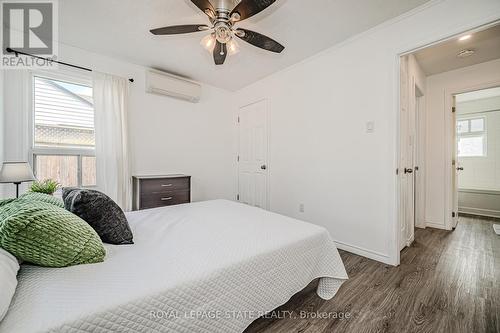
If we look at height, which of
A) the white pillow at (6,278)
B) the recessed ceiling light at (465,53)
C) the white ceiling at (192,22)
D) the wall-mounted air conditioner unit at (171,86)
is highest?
the white ceiling at (192,22)

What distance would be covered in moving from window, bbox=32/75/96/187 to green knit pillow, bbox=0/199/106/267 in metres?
2.09

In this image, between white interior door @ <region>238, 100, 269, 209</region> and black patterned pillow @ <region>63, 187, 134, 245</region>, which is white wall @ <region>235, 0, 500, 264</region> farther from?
black patterned pillow @ <region>63, 187, 134, 245</region>

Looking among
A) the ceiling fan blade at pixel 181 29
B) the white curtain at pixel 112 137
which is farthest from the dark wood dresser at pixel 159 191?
the ceiling fan blade at pixel 181 29

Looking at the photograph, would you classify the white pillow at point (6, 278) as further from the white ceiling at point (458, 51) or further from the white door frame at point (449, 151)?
the white door frame at point (449, 151)

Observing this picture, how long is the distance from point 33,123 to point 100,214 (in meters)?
2.26

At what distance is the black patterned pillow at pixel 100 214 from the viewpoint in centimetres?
118

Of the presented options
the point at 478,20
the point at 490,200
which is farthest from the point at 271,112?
the point at 490,200

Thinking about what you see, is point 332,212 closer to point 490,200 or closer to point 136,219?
point 136,219

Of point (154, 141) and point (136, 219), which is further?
point (154, 141)

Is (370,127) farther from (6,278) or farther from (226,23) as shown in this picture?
(6,278)

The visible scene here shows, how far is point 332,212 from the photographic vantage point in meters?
2.66

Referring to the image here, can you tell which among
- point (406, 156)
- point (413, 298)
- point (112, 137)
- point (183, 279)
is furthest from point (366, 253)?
point (112, 137)

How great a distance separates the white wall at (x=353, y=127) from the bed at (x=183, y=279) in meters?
1.10

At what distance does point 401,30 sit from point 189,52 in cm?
244
